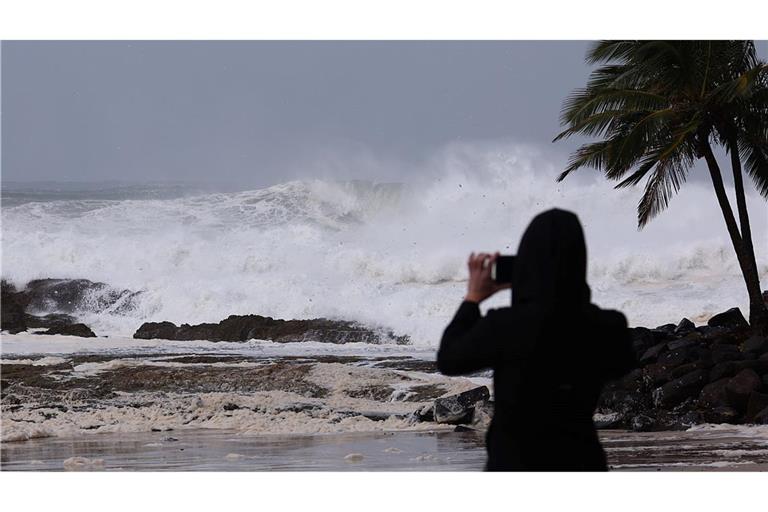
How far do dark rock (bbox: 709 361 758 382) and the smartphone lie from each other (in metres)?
6.53

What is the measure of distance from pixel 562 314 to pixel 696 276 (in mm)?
11885

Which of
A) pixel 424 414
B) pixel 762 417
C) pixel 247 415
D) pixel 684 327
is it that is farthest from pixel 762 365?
pixel 247 415

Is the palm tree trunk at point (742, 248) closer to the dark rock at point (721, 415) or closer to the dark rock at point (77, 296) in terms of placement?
the dark rock at point (721, 415)

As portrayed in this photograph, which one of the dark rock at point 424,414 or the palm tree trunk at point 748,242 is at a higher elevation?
the palm tree trunk at point 748,242

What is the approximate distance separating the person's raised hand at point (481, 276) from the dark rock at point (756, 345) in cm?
745

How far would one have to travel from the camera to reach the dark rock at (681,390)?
8.07 m

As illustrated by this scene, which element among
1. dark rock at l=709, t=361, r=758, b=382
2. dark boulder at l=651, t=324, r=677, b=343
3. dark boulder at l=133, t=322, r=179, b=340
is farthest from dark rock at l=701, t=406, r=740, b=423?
dark boulder at l=133, t=322, r=179, b=340

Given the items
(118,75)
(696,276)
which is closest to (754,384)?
(696,276)

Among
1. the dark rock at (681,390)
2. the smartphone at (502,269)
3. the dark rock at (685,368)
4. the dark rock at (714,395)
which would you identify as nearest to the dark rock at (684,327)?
the dark rock at (685,368)

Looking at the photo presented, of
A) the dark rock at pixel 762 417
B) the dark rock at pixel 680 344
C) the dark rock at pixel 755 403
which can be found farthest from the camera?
the dark rock at pixel 680 344

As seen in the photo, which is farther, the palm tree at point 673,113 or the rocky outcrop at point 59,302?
the rocky outcrop at point 59,302

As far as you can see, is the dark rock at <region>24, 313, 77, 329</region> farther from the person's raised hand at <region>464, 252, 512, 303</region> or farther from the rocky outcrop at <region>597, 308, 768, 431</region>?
the person's raised hand at <region>464, 252, 512, 303</region>

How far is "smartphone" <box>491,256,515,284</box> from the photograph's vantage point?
2.03m

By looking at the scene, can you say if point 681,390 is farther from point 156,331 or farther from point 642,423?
point 156,331
